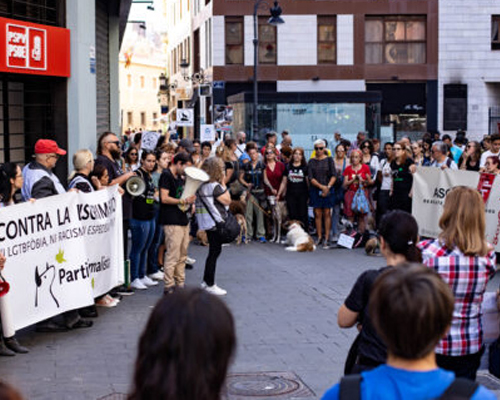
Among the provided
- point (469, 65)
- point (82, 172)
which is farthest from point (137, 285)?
point (469, 65)

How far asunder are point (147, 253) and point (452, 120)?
31182 mm

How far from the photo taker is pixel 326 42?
42.8 metres

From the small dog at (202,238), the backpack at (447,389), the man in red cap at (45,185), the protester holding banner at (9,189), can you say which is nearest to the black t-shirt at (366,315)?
the backpack at (447,389)

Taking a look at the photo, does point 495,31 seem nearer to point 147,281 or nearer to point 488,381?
point 147,281

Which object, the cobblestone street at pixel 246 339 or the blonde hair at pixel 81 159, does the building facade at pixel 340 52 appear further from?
the blonde hair at pixel 81 159

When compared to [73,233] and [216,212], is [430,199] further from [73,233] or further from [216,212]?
[73,233]

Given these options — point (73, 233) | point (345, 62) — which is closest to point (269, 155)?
point (73, 233)

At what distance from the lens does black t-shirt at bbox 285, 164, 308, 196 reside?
17.3 meters

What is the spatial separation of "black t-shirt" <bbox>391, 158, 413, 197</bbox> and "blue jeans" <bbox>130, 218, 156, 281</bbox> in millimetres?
5451

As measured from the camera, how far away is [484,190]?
13.6m

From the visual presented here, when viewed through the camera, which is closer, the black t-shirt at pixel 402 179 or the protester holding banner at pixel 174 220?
the protester holding banner at pixel 174 220

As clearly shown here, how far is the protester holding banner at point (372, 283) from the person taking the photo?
4.60m

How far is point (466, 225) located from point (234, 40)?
1529 inches

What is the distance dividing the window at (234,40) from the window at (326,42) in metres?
3.61
